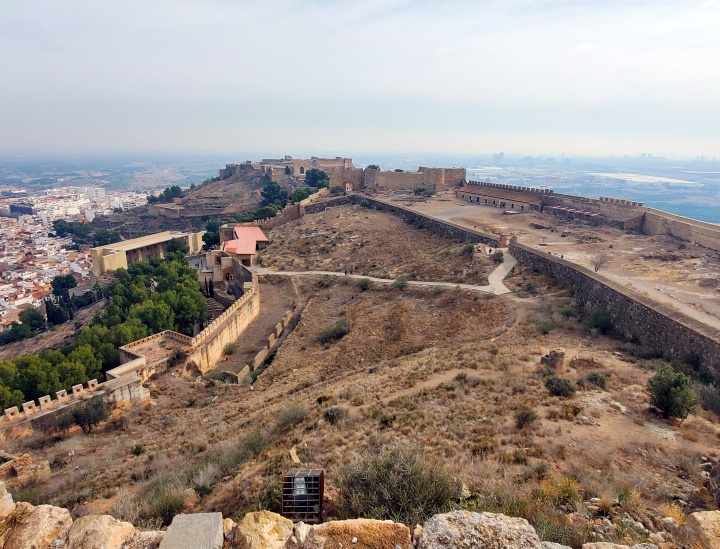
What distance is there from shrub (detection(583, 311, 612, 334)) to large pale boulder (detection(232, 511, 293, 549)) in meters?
14.3

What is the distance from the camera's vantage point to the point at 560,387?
1044 cm

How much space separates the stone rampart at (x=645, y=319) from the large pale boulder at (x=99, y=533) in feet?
45.1

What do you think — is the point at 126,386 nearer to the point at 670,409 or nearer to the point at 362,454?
the point at 362,454

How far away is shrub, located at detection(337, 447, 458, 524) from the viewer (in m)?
5.32

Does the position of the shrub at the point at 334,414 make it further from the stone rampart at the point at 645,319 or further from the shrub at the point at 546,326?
the stone rampart at the point at 645,319

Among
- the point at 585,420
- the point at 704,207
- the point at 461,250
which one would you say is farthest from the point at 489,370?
the point at 704,207

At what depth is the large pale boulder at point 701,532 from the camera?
4.08 m

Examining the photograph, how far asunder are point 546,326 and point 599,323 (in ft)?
Result: 6.09

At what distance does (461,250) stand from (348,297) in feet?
26.0

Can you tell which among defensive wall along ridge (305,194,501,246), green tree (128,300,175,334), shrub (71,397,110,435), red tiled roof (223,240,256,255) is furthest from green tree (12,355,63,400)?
defensive wall along ridge (305,194,501,246)

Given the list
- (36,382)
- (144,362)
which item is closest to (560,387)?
(144,362)

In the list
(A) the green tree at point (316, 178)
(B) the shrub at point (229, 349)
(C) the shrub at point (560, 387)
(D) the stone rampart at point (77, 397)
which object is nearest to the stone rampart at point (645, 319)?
(C) the shrub at point (560, 387)

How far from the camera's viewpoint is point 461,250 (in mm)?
27141

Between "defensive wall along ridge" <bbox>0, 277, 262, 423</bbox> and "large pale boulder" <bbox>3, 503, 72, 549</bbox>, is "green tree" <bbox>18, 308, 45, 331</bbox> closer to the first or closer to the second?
"defensive wall along ridge" <bbox>0, 277, 262, 423</bbox>
